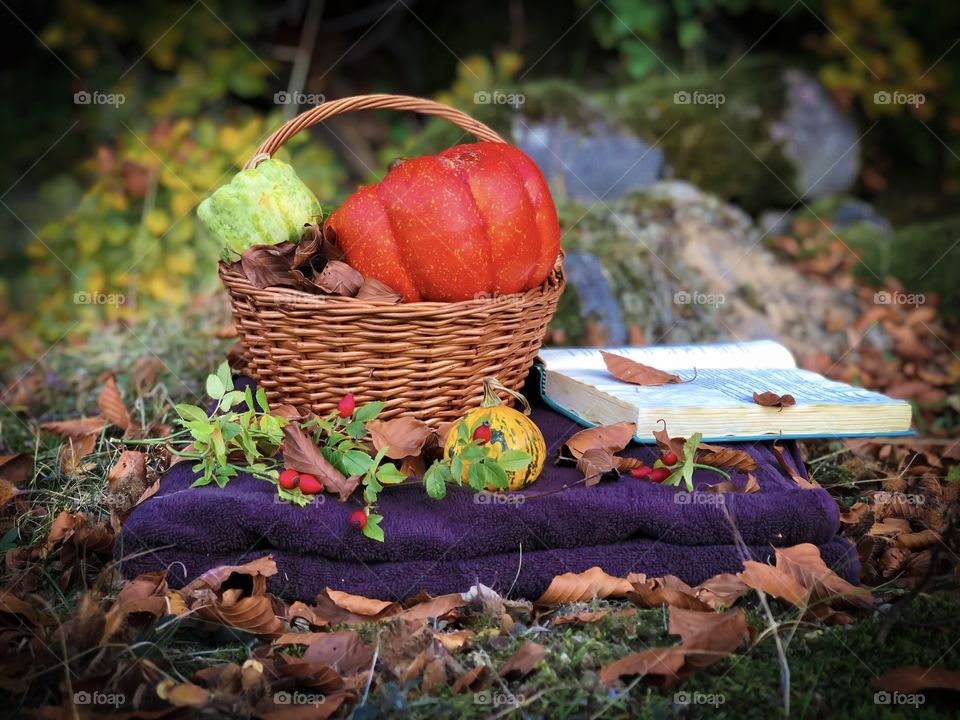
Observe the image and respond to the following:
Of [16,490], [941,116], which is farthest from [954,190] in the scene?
[16,490]

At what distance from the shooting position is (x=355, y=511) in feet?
5.21

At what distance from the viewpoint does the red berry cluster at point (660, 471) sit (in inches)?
68.1

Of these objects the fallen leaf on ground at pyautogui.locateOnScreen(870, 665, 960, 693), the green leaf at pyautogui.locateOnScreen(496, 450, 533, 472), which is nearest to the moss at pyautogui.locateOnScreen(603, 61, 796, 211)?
the green leaf at pyautogui.locateOnScreen(496, 450, 533, 472)

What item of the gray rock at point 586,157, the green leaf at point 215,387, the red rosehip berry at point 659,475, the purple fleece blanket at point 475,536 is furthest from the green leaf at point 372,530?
the gray rock at point 586,157

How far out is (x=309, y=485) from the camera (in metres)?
1.61

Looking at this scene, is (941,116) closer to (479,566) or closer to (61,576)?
(479,566)

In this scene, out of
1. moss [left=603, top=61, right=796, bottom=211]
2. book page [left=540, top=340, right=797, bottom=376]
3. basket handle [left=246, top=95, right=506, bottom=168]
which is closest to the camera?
basket handle [left=246, top=95, right=506, bottom=168]

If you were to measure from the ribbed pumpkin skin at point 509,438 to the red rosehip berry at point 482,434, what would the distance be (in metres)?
0.02

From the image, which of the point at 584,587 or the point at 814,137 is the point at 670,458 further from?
the point at 814,137

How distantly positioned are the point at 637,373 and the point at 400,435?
1.93 ft

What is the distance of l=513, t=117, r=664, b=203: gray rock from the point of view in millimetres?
4047

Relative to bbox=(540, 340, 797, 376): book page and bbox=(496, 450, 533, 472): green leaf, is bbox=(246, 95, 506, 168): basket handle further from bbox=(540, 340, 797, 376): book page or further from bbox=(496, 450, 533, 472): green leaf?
bbox=(496, 450, 533, 472): green leaf

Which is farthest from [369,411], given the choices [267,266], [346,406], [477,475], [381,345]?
[267,266]

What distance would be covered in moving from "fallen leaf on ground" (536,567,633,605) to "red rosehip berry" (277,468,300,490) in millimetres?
486
